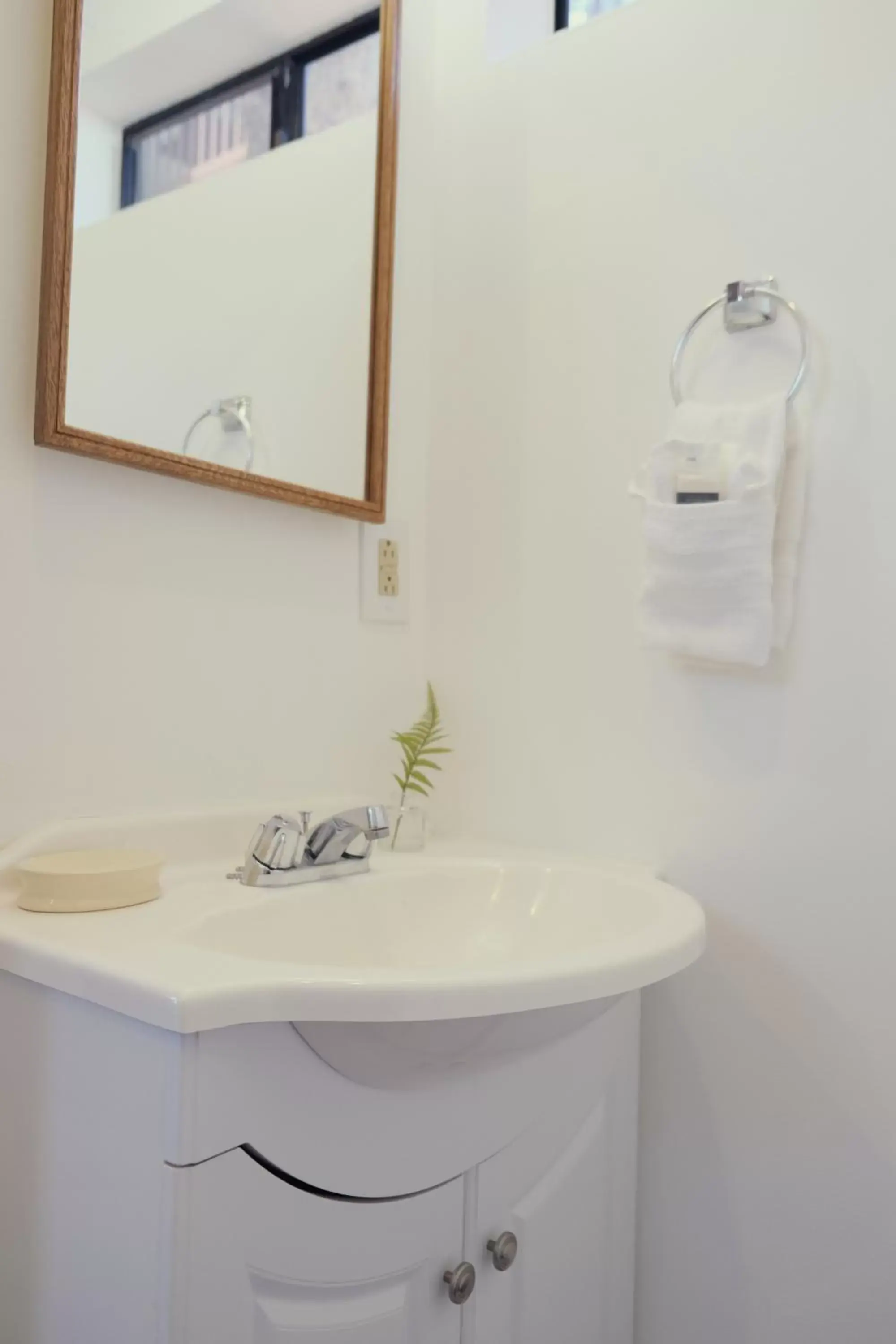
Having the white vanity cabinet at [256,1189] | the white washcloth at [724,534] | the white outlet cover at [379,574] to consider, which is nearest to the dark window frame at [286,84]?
the white outlet cover at [379,574]

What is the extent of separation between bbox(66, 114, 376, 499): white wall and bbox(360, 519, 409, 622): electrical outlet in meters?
0.07

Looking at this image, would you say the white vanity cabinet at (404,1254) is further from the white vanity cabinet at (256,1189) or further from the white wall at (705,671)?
the white wall at (705,671)

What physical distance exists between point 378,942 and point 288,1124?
1.11ft

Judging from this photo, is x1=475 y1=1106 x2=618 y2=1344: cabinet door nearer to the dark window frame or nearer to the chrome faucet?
the chrome faucet

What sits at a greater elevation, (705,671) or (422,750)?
(705,671)

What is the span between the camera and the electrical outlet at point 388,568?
1316 millimetres

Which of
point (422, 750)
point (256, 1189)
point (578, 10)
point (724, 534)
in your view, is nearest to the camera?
point (256, 1189)

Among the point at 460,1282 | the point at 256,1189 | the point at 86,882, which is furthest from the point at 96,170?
the point at 460,1282

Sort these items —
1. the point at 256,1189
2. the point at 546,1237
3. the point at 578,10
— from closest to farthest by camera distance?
the point at 256,1189 → the point at 546,1237 → the point at 578,10

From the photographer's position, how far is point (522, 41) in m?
1.41

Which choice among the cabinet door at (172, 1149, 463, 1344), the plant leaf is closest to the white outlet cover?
the plant leaf

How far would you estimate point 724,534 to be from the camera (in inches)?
39.8

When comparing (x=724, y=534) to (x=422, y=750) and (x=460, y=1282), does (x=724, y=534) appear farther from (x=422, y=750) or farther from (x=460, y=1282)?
(x=460, y=1282)

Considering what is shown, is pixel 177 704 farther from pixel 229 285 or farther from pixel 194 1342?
pixel 194 1342
